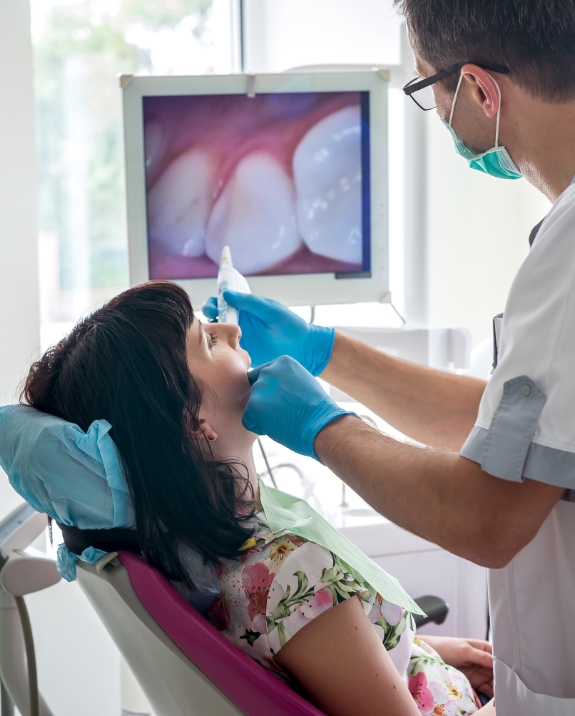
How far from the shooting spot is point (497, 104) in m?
1.02

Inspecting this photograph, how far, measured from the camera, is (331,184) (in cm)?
189

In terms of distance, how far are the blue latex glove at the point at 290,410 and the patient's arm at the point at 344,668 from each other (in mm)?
255

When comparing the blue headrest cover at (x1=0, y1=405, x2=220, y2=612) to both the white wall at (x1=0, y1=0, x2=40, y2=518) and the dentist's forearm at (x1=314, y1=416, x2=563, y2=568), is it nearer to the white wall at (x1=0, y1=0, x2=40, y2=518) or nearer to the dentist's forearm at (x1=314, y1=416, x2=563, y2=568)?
the dentist's forearm at (x1=314, y1=416, x2=563, y2=568)

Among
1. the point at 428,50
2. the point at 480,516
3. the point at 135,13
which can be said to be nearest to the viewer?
the point at 480,516

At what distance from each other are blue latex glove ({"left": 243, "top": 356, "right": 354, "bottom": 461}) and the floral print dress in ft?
0.47

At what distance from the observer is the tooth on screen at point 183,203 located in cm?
180

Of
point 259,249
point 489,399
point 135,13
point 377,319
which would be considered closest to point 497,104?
point 489,399


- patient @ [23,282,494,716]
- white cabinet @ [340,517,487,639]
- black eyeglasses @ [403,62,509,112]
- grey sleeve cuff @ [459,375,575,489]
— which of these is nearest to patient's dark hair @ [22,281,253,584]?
patient @ [23,282,494,716]

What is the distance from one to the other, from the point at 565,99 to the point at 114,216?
3555mm

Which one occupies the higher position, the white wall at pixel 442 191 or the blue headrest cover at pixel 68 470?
the white wall at pixel 442 191

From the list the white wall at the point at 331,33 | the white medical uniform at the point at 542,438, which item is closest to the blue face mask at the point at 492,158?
the white medical uniform at the point at 542,438

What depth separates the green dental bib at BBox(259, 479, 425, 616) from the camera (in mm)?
1078

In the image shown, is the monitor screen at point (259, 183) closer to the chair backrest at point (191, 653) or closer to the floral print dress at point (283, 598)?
the floral print dress at point (283, 598)

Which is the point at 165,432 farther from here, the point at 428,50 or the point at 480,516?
the point at 428,50
